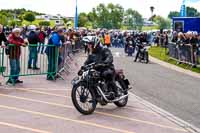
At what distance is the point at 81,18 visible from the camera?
8150cm

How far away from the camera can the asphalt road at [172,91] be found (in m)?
11.0

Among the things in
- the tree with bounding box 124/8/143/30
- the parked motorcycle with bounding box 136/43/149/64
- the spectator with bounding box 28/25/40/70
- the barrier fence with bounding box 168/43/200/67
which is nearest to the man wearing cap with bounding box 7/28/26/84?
the spectator with bounding box 28/25/40/70

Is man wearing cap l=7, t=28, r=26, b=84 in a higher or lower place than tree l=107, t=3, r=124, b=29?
lower

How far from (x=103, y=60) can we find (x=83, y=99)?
1079mm

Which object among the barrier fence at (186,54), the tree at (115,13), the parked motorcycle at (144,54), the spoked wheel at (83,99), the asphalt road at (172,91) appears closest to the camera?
the spoked wheel at (83,99)

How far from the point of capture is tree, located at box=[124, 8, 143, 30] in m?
81.2

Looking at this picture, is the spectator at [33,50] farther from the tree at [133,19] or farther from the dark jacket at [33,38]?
the tree at [133,19]

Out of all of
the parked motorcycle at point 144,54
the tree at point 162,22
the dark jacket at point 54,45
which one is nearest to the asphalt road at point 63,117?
the dark jacket at point 54,45

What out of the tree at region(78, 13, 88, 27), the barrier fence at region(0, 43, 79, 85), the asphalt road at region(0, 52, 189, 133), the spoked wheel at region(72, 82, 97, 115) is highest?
the tree at region(78, 13, 88, 27)

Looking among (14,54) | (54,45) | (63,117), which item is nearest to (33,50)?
(54,45)

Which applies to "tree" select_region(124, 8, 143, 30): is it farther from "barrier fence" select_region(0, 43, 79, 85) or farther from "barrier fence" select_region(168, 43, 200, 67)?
"barrier fence" select_region(0, 43, 79, 85)

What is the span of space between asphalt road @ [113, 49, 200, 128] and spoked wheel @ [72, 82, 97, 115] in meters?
1.94

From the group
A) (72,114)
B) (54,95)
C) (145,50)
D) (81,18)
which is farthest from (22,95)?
(81,18)

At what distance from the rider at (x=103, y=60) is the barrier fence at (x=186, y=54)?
38.6 ft
